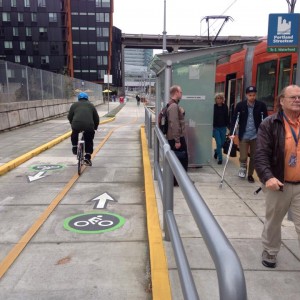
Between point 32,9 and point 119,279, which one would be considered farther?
point 32,9

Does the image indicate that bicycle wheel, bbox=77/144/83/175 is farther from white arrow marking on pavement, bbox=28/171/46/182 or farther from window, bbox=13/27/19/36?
window, bbox=13/27/19/36

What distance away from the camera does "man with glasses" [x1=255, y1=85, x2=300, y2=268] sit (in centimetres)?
313

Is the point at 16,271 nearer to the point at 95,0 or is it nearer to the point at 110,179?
the point at 110,179

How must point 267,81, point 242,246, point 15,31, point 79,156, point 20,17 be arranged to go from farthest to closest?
point 15,31
point 20,17
point 267,81
point 79,156
point 242,246

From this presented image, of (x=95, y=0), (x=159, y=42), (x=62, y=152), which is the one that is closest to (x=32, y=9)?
(x=95, y=0)

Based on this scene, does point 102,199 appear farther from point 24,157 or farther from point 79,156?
point 24,157

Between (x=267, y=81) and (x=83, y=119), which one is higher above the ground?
(x=267, y=81)

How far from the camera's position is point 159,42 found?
283 feet

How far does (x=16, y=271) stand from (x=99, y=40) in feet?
268

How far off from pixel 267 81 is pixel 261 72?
1.73 feet

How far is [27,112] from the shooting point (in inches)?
708

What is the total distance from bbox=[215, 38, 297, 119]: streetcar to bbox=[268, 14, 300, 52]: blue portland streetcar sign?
209cm

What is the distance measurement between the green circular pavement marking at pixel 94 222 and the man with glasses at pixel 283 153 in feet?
7.74

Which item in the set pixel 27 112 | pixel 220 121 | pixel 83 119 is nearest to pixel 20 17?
pixel 27 112
